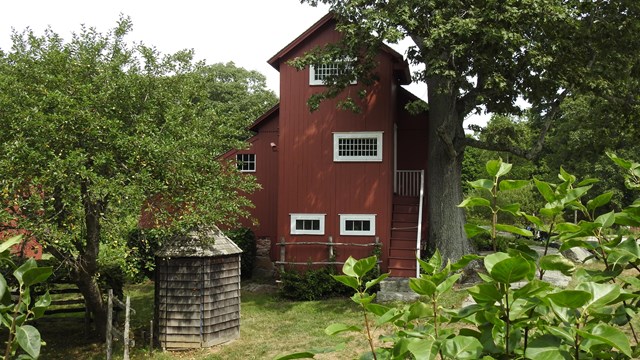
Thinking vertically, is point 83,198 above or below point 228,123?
below

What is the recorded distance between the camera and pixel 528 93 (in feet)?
45.8

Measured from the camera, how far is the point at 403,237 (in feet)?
53.3

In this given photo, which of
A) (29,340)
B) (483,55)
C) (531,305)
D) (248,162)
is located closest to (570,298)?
(531,305)

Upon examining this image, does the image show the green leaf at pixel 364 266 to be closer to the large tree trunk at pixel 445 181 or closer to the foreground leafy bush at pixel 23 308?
the foreground leafy bush at pixel 23 308

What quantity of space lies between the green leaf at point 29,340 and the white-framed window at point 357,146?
15349 millimetres

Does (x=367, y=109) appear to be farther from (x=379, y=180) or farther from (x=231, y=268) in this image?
(x=231, y=268)

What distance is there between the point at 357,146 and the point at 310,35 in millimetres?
3888

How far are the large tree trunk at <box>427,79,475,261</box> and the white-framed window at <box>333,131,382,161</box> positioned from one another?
5.73 ft

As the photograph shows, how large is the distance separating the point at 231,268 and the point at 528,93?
9129 millimetres

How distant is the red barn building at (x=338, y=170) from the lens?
53.0ft

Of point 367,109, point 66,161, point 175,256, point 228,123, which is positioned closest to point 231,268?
point 175,256

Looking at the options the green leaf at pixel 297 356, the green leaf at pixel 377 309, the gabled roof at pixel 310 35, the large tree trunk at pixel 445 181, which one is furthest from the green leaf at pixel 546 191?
the gabled roof at pixel 310 35

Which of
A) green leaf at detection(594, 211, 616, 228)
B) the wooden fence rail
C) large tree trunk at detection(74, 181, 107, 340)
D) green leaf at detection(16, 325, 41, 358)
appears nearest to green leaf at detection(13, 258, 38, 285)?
green leaf at detection(16, 325, 41, 358)

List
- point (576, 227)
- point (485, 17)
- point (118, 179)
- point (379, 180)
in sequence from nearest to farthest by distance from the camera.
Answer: point (576, 227) < point (118, 179) < point (485, 17) < point (379, 180)
